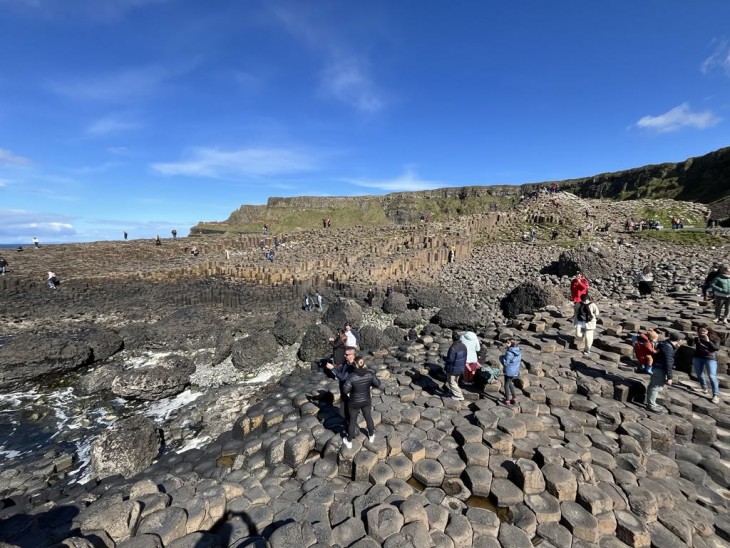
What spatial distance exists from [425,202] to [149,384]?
93.1 metres

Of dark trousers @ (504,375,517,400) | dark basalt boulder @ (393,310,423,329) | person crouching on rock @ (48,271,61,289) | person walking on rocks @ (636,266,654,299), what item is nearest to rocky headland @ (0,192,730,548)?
dark basalt boulder @ (393,310,423,329)

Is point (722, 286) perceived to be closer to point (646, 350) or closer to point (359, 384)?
point (646, 350)

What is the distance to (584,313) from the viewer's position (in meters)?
9.69

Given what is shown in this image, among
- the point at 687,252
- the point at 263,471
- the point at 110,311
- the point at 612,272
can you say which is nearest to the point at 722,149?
the point at 687,252

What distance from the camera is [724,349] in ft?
30.0

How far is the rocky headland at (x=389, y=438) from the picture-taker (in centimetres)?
499

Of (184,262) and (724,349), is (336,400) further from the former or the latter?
(184,262)

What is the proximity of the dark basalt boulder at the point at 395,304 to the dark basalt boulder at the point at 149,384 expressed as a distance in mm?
12320

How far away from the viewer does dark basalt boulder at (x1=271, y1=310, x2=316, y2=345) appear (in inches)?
690

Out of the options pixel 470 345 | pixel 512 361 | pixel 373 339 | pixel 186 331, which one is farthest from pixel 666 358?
pixel 186 331

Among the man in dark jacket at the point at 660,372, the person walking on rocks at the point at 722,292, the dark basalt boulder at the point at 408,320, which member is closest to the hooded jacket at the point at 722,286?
the person walking on rocks at the point at 722,292

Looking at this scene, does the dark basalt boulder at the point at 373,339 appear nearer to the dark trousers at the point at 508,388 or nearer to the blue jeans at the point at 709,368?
the dark trousers at the point at 508,388

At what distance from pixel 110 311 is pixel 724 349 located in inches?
1304

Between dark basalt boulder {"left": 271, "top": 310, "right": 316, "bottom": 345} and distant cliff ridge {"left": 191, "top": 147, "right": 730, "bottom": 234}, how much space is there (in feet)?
181
